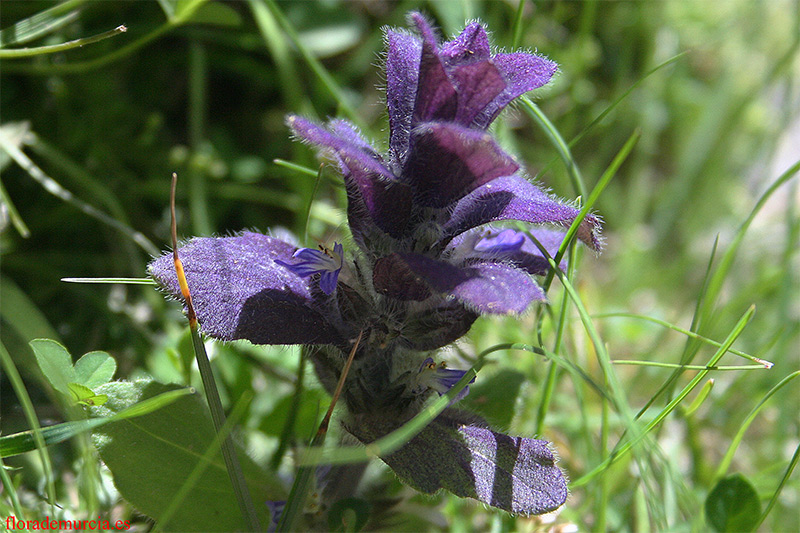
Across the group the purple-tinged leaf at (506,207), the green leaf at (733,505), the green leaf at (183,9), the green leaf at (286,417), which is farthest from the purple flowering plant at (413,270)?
the green leaf at (183,9)

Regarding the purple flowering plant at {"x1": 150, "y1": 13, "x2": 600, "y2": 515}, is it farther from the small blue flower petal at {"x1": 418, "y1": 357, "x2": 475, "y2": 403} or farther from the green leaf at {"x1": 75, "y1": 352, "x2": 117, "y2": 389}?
the green leaf at {"x1": 75, "y1": 352, "x2": 117, "y2": 389}

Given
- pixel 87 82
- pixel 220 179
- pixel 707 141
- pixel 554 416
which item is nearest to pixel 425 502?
pixel 554 416

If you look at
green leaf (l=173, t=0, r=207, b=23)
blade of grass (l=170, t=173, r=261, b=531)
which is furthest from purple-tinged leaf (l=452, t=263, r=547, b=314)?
green leaf (l=173, t=0, r=207, b=23)

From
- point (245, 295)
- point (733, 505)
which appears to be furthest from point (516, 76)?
point (733, 505)

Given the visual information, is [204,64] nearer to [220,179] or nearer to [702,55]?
[220,179]

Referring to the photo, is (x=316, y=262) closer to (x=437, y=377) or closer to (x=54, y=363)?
(x=437, y=377)
